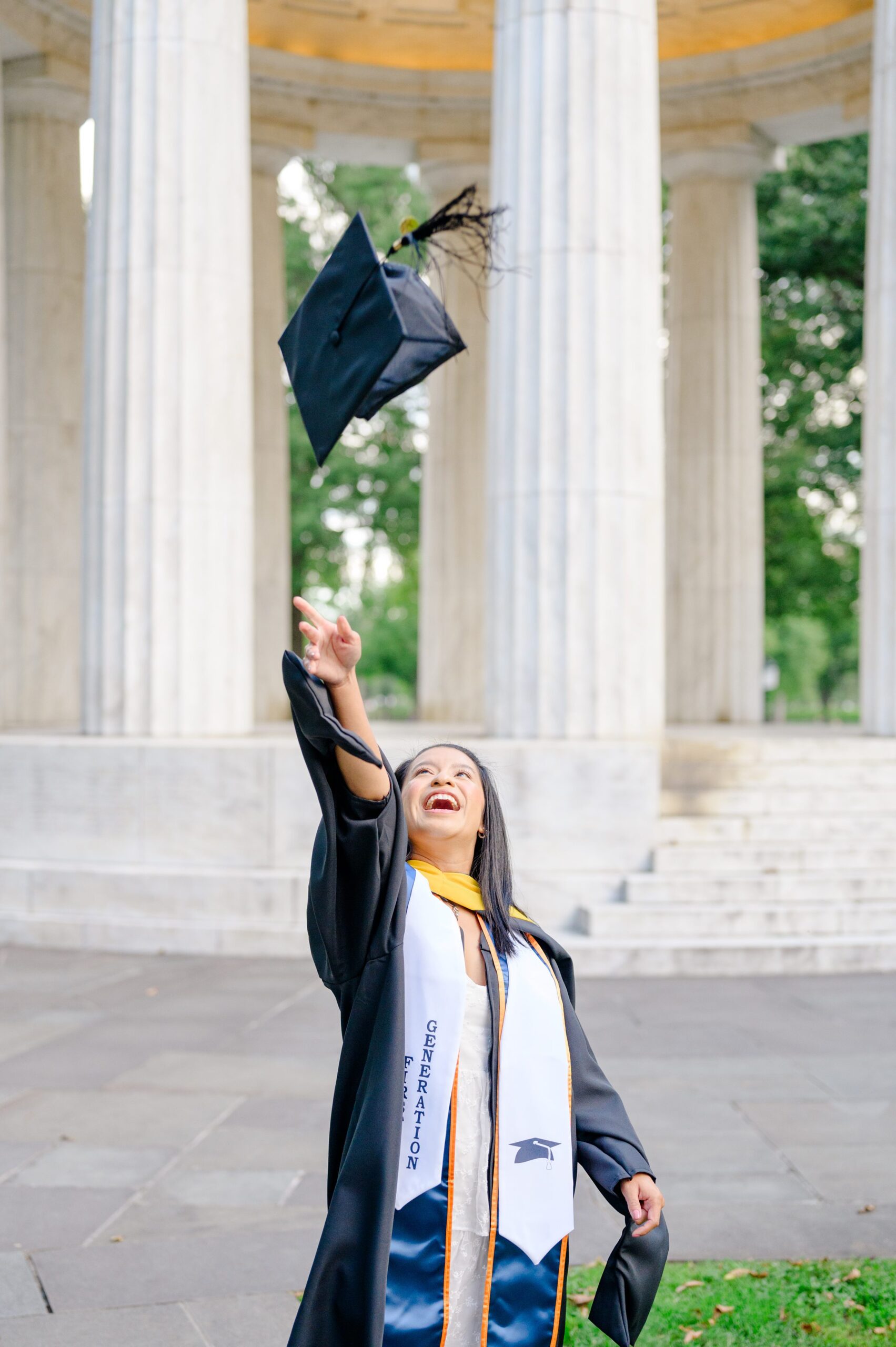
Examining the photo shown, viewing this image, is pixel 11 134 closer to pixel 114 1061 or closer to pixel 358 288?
pixel 114 1061

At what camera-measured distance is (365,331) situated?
5.60 metres

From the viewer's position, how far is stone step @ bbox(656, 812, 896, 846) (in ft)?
56.3

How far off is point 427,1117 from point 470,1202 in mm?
327

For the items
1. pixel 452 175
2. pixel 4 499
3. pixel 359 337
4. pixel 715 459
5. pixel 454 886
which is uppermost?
pixel 452 175

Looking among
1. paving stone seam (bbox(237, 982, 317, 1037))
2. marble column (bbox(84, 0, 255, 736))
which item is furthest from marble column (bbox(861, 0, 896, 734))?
paving stone seam (bbox(237, 982, 317, 1037))

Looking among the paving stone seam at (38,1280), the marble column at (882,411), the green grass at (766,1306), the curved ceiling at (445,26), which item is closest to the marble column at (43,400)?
the curved ceiling at (445,26)

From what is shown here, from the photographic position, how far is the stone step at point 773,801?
1786cm

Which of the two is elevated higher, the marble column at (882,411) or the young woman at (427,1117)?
the marble column at (882,411)

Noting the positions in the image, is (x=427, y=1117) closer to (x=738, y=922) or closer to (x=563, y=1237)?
(x=563, y=1237)

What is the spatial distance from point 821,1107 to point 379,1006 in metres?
6.82

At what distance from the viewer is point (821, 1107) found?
33.7 feet

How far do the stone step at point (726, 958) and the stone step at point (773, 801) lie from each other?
2.59m

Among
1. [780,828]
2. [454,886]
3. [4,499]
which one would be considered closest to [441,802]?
[454,886]

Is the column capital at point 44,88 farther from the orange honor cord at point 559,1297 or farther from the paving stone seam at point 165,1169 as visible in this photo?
the orange honor cord at point 559,1297
